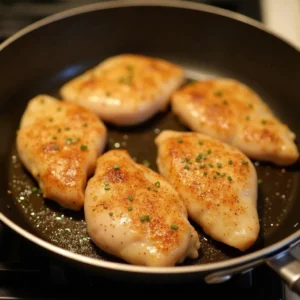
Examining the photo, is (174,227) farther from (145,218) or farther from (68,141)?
(68,141)

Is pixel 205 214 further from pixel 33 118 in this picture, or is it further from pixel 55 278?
pixel 33 118

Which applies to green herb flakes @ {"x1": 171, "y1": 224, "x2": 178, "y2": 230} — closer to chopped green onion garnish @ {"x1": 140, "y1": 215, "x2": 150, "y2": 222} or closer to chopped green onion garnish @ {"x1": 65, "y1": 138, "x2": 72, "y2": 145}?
chopped green onion garnish @ {"x1": 140, "y1": 215, "x2": 150, "y2": 222}

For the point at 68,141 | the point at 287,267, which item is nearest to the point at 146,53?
the point at 68,141

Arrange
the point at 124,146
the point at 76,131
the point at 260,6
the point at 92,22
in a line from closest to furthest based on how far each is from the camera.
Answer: the point at 76,131
the point at 124,146
the point at 92,22
the point at 260,6

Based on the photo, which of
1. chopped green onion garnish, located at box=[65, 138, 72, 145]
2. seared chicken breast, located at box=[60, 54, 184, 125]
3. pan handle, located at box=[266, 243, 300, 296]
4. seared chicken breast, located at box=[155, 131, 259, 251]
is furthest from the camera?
seared chicken breast, located at box=[60, 54, 184, 125]

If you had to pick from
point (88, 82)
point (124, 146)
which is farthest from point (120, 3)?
point (124, 146)

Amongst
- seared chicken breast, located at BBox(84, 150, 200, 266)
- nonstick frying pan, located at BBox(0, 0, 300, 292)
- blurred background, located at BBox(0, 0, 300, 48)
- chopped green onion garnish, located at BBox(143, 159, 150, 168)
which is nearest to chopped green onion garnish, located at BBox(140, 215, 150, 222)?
seared chicken breast, located at BBox(84, 150, 200, 266)
